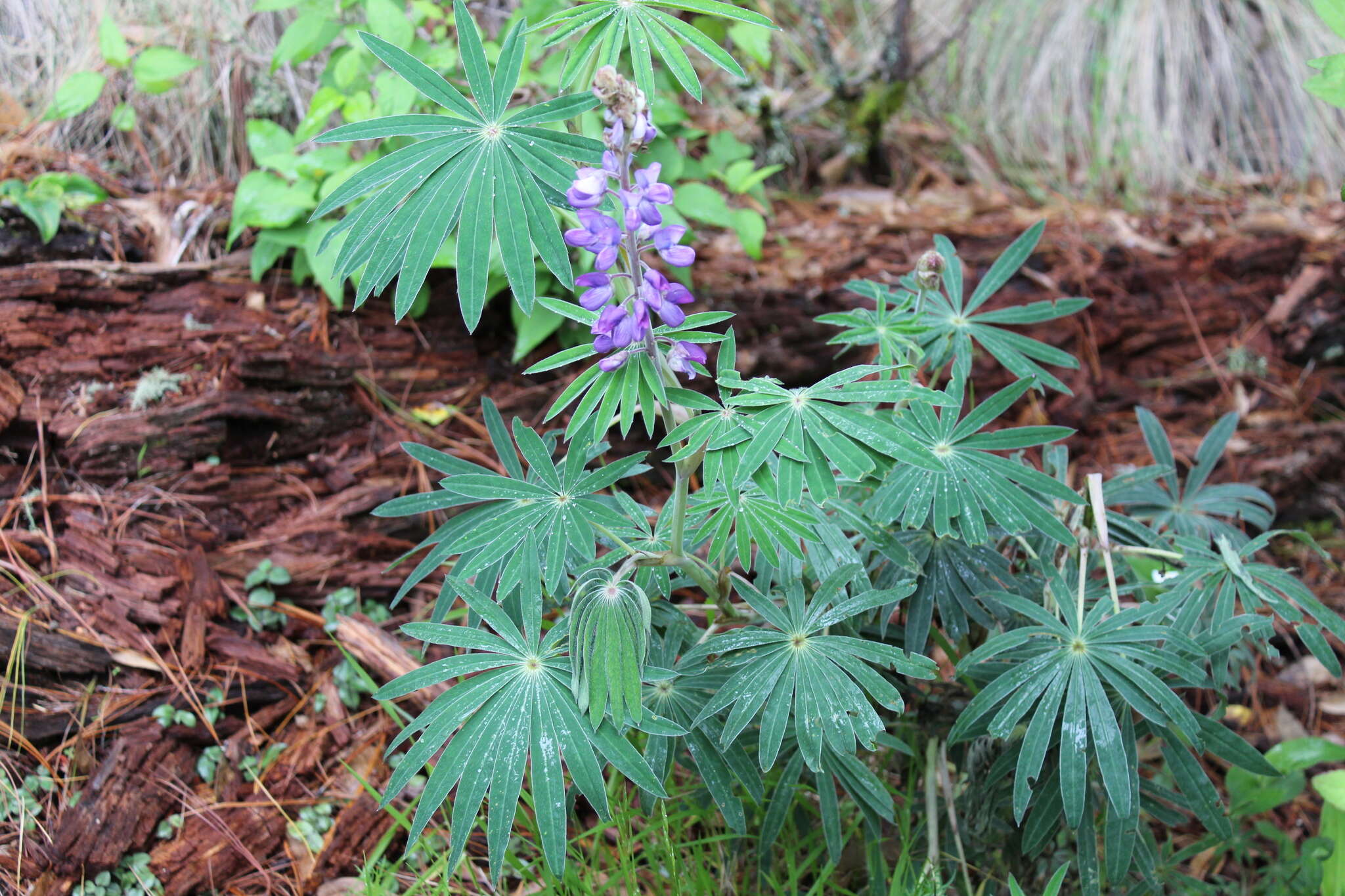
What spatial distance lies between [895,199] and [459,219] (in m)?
2.62

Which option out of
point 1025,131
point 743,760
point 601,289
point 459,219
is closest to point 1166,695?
point 743,760

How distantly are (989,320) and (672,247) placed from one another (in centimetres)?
86

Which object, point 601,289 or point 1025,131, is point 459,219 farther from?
point 1025,131

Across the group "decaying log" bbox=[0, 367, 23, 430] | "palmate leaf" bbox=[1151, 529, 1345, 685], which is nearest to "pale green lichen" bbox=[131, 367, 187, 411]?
"decaying log" bbox=[0, 367, 23, 430]

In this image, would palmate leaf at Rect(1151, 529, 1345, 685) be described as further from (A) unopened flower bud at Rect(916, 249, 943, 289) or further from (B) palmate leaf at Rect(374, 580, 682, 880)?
(B) palmate leaf at Rect(374, 580, 682, 880)

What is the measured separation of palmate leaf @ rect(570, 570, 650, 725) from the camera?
3.76 feet

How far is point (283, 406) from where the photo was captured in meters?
2.37

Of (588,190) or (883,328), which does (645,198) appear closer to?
(588,190)

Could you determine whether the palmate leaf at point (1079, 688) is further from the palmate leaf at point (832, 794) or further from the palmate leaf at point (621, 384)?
the palmate leaf at point (621, 384)

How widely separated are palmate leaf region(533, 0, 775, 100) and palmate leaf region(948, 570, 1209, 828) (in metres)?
0.94

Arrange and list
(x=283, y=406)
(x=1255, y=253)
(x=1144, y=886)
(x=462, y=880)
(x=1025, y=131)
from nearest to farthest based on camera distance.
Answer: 1. (x=1144, y=886)
2. (x=462, y=880)
3. (x=283, y=406)
4. (x=1255, y=253)
5. (x=1025, y=131)

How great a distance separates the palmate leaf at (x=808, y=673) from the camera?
4.06 feet

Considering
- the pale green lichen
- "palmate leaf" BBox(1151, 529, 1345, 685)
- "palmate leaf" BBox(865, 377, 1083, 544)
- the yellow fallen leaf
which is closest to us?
"palmate leaf" BBox(865, 377, 1083, 544)

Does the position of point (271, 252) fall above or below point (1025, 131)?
below
